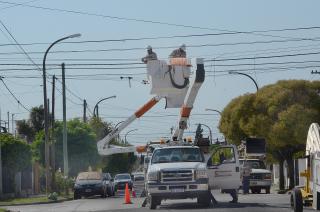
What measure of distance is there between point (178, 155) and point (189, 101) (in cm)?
273

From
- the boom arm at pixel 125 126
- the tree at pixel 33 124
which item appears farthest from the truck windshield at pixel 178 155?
the tree at pixel 33 124

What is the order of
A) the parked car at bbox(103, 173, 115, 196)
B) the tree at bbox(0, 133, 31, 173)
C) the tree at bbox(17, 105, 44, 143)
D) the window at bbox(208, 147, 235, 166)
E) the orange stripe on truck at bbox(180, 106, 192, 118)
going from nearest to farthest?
1. the window at bbox(208, 147, 235, 166)
2. the orange stripe on truck at bbox(180, 106, 192, 118)
3. the parked car at bbox(103, 173, 115, 196)
4. the tree at bbox(0, 133, 31, 173)
5. the tree at bbox(17, 105, 44, 143)

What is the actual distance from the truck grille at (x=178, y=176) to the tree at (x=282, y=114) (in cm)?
1887

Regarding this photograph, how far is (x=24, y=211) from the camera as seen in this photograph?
3306cm

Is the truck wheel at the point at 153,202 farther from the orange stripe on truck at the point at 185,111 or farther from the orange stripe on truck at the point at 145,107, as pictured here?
the orange stripe on truck at the point at 145,107

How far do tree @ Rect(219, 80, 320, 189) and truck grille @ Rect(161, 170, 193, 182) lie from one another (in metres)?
18.9

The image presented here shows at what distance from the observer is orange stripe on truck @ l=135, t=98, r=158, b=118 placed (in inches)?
1313

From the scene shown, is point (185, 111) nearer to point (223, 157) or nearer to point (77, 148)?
point (223, 157)

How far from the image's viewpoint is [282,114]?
4691 cm

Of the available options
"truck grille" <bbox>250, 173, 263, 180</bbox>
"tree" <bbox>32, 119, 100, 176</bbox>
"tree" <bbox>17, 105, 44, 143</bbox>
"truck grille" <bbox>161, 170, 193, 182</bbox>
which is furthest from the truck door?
"tree" <bbox>17, 105, 44, 143</bbox>

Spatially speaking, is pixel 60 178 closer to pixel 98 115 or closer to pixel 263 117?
pixel 263 117

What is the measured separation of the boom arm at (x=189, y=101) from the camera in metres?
29.5

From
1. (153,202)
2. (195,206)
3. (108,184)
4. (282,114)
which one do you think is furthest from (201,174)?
(108,184)

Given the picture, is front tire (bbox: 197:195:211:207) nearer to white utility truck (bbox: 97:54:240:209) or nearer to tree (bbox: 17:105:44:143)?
white utility truck (bbox: 97:54:240:209)
